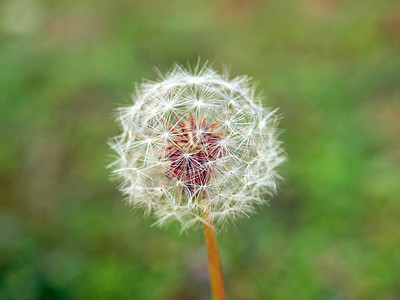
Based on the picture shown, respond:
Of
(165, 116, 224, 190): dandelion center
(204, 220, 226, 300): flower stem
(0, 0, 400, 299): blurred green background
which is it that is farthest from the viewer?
(0, 0, 400, 299): blurred green background

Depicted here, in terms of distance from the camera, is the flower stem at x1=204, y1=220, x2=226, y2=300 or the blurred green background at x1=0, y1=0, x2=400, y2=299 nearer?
the flower stem at x1=204, y1=220, x2=226, y2=300

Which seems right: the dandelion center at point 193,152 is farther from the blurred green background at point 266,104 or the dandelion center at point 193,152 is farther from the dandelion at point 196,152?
the blurred green background at point 266,104

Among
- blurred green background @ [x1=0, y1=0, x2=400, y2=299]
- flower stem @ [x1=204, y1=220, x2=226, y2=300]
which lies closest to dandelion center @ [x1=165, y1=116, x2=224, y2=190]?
flower stem @ [x1=204, y1=220, x2=226, y2=300]

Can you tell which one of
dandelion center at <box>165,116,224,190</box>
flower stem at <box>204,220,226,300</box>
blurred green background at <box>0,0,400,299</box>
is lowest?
flower stem at <box>204,220,226,300</box>

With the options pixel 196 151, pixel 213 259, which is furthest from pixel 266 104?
pixel 213 259

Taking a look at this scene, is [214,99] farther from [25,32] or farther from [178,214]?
[25,32]

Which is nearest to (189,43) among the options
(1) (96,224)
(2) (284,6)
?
(2) (284,6)

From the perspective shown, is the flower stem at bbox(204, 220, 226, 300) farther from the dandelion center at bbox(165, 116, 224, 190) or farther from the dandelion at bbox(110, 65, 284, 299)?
the dandelion center at bbox(165, 116, 224, 190)

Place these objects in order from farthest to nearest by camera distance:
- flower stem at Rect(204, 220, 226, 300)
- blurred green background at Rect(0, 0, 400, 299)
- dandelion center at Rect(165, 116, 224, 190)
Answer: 1. blurred green background at Rect(0, 0, 400, 299)
2. dandelion center at Rect(165, 116, 224, 190)
3. flower stem at Rect(204, 220, 226, 300)
